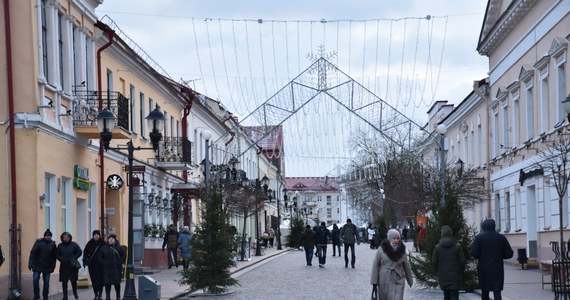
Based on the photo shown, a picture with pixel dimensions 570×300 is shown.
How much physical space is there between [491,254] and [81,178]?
13.9 metres

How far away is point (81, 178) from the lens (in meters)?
26.1

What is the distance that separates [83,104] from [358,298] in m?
9.19

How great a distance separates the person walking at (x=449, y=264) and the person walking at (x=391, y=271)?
1262 mm

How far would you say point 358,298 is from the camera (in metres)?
21.6

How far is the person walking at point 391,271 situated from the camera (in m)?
14.3

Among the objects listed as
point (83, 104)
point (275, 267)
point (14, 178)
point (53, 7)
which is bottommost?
point (275, 267)

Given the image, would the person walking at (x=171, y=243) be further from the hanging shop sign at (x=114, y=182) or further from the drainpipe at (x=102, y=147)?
the drainpipe at (x=102, y=147)

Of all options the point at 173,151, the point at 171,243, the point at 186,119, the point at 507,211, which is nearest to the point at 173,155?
the point at 173,151

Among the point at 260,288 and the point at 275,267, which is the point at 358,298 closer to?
the point at 260,288

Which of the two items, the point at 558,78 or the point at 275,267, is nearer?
the point at 558,78

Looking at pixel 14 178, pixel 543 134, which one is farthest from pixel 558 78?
pixel 14 178

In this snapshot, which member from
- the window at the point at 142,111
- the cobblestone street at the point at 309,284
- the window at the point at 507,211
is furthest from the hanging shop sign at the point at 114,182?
the window at the point at 507,211

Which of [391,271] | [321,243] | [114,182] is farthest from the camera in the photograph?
[321,243]

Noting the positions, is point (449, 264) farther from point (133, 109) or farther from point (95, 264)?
point (133, 109)
